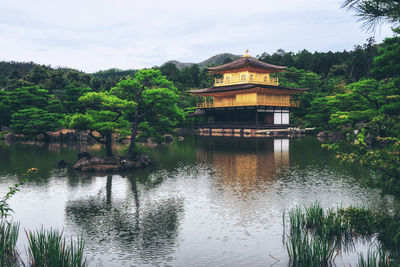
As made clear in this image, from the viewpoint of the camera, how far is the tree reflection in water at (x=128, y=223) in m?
8.62

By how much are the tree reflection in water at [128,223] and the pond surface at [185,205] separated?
0.09ft

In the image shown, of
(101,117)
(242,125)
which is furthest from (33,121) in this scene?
(242,125)

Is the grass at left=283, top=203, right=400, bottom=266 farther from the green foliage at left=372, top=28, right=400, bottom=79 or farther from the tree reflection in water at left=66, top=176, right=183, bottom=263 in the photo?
the green foliage at left=372, top=28, right=400, bottom=79

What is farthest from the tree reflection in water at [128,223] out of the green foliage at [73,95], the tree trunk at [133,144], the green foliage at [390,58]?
the green foliage at [73,95]

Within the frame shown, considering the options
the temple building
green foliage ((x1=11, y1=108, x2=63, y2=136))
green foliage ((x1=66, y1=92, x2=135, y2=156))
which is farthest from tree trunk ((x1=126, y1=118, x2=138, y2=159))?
the temple building

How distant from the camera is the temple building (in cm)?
5159

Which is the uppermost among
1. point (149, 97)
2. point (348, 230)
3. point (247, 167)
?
point (149, 97)

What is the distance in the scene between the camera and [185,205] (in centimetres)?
1252

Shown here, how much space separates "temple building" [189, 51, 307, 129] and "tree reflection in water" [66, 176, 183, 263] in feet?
126

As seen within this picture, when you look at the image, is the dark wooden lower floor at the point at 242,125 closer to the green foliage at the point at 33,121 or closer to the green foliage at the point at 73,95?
the green foliage at the point at 73,95

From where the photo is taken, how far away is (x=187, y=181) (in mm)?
16812

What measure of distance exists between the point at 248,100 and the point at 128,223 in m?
44.5

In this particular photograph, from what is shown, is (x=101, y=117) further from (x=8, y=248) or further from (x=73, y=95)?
(x=73, y=95)

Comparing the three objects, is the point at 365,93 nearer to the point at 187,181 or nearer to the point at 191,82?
the point at 187,181
